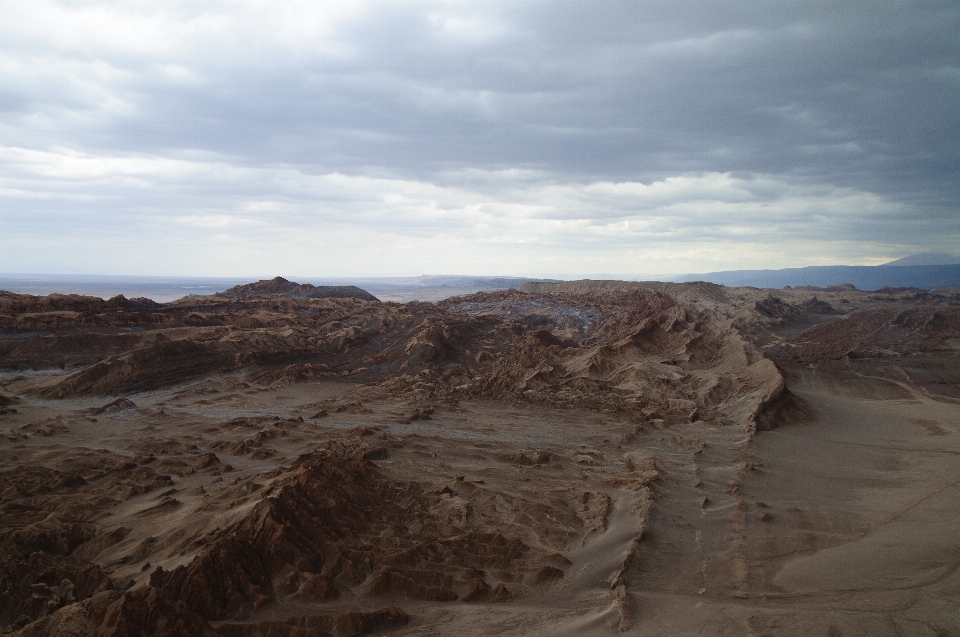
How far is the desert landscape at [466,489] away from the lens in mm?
7172

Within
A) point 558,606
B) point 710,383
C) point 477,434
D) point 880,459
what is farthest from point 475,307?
point 558,606

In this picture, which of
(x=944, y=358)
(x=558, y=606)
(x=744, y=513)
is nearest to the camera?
(x=558, y=606)

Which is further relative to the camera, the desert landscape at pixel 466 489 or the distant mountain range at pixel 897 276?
the distant mountain range at pixel 897 276

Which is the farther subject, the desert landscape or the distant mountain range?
the distant mountain range

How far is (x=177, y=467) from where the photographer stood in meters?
13.3

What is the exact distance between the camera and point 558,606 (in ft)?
24.9

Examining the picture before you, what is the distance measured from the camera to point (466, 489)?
11.6m

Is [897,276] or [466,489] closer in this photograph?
[466,489]

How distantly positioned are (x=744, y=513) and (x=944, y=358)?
27.7 meters

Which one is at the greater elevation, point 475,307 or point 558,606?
point 475,307

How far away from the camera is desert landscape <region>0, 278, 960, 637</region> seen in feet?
23.5

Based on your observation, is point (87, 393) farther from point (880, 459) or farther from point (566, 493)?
point (880, 459)

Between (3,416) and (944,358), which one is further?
(944,358)

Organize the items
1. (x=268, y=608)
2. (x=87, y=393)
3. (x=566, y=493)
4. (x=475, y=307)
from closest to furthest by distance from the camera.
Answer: (x=268, y=608) < (x=566, y=493) < (x=87, y=393) < (x=475, y=307)
